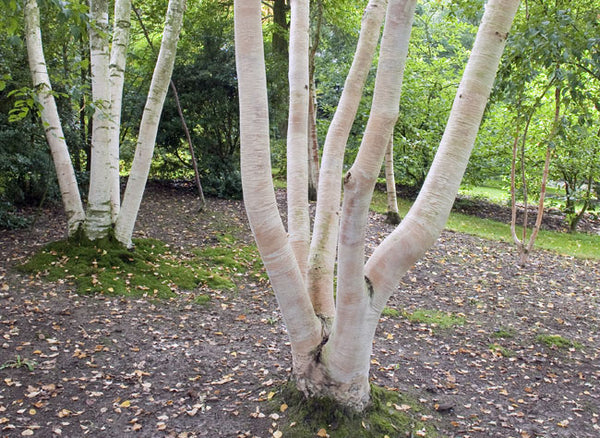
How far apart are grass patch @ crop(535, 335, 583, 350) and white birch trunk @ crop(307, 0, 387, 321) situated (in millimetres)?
2624

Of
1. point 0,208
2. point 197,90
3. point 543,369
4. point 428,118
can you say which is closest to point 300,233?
point 543,369

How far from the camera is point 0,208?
6.21 metres

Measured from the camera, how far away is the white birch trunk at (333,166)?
9.89ft

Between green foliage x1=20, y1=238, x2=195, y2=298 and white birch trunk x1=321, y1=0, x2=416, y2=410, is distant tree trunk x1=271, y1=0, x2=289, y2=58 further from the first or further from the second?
white birch trunk x1=321, y1=0, x2=416, y2=410

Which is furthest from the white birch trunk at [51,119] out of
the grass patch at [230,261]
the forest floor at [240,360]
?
the grass patch at [230,261]

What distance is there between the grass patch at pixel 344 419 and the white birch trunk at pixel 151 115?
10.4 feet

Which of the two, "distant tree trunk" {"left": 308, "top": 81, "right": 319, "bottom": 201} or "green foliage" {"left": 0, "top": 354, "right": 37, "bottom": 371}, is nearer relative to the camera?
"green foliage" {"left": 0, "top": 354, "right": 37, "bottom": 371}

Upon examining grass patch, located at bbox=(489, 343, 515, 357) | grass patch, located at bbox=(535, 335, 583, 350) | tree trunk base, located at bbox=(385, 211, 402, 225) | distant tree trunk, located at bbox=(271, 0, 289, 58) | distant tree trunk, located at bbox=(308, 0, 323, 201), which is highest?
distant tree trunk, located at bbox=(271, 0, 289, 58)

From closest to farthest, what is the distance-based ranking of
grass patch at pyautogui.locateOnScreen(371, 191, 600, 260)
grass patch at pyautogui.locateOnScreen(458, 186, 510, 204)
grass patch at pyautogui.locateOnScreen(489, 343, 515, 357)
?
grass patch at pyautogui.locateOnScreen(489, 343, 515, 357) → grass patch at pyautogui.locateOnScreen(371, 191, 600, 260) → grass patch at pyautogui.locateOnScreen(458, 186, 510, 204)

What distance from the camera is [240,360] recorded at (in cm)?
374

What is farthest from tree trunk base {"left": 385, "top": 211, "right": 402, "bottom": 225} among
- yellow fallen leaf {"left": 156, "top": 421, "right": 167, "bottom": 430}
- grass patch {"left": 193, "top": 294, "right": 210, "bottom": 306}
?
yellow fallen leaf {"left": 156, "top": 421, "right": 167, "bottom": 430}

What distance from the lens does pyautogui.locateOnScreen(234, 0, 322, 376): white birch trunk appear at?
90.0 inches

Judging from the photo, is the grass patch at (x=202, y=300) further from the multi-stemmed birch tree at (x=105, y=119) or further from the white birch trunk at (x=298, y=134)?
the white birch trunk at (x=298, y=134)

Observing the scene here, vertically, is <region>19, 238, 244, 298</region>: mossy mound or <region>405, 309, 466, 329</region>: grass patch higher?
<region>19, 238, 244, 298</region>: mossy mound
